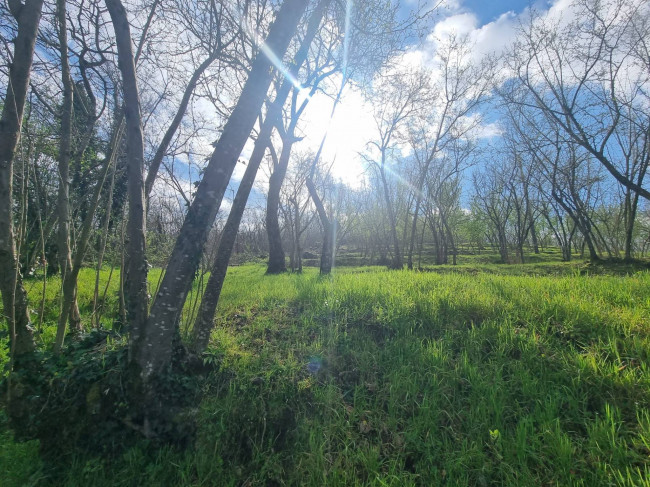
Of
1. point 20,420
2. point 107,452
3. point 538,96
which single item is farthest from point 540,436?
point 538,96

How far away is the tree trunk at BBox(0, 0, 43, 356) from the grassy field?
1.02m

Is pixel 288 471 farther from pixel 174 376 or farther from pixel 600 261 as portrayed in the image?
pixel 600 261

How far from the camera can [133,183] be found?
8.18ft

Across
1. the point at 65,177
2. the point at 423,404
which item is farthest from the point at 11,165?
the point at 423,404

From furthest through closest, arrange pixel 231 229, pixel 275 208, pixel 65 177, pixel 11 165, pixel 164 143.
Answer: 1. pixel 275 208
2. pixel 164 143
3. pixel 231 229
4. pixel 65 177
5. pixel 11 165

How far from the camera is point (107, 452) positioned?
2.19 meters

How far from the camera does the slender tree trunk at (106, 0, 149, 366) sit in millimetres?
2451

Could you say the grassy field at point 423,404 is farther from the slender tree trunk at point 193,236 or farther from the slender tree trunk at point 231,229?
the slender tree trunk at point 193,236

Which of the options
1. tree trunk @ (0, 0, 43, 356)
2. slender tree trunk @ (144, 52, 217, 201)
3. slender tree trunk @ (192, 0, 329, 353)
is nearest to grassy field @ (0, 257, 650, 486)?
slender tree trunk @ (192, 0, 329, 353)

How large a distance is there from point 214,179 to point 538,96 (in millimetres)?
15906

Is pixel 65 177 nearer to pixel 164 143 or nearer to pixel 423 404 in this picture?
pixel 164 143

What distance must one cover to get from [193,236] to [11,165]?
1.75 meters

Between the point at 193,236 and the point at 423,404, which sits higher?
the point at 193,236

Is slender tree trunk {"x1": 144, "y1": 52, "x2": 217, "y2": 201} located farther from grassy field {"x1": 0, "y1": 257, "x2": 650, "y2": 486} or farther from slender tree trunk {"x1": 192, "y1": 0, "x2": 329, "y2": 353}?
grassy field {"x1": 0, "y1": 257, "x2": 650, "y2": 486}
